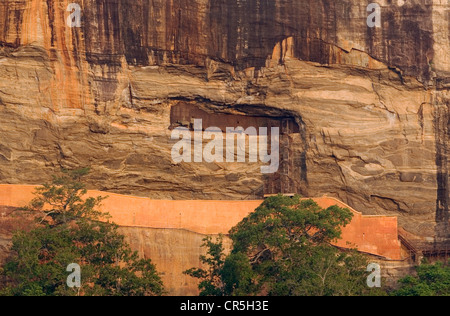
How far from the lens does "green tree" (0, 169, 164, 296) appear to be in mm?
21859

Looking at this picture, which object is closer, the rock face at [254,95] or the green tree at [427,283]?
the green tree at [427,283]

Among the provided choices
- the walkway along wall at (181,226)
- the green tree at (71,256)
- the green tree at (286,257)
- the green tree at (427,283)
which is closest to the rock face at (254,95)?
the walkway along wall at (181,226)

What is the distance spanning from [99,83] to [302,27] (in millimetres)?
6887

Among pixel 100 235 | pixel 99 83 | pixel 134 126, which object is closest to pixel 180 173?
pixel 134 126

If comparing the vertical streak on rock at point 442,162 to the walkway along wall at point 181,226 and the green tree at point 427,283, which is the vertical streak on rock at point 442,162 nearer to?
the walkway along wall at point 181,226

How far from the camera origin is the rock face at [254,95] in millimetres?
26984

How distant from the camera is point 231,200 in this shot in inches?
1072

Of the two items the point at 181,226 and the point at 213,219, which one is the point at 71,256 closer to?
the point at 181,226

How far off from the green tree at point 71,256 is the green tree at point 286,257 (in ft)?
6.23

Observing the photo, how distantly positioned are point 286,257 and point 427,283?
13.2 ft

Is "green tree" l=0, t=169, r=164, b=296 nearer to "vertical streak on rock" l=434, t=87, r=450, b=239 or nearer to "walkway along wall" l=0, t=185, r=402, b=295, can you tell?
"walkway along wall" l=0, t=185, r=402, b=295

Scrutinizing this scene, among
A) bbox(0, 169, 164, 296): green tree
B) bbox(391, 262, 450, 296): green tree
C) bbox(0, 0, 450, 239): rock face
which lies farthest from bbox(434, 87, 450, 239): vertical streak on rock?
bbox(0, 169, 164, 296): green tree

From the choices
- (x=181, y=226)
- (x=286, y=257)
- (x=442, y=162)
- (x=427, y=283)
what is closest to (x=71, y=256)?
A: (x=181, y=226)

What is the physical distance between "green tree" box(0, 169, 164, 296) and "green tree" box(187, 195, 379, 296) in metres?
1.90
